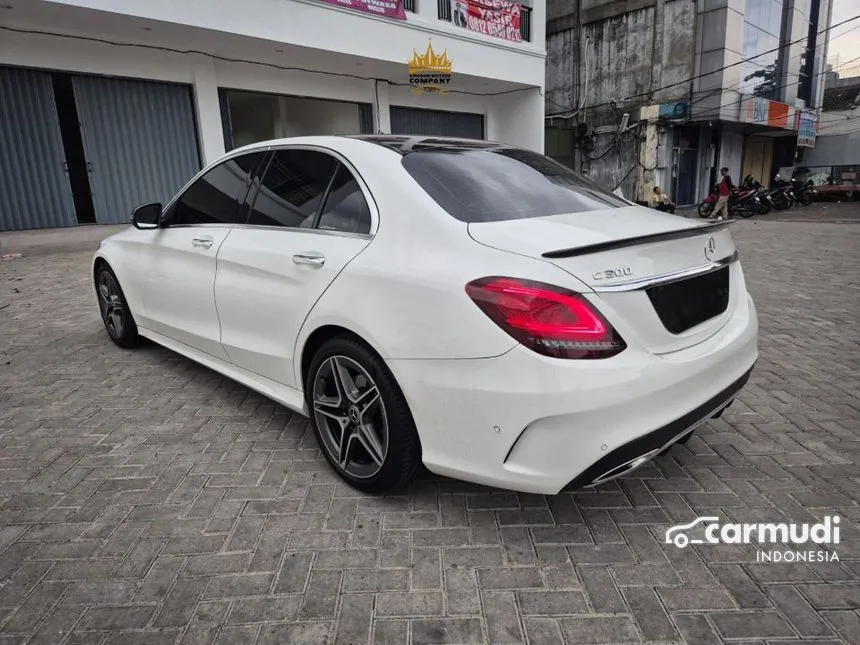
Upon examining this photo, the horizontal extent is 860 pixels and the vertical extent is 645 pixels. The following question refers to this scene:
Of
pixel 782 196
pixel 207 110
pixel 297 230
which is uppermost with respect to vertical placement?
pixel 207 110

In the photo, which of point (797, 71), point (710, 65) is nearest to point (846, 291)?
point (710, 65)

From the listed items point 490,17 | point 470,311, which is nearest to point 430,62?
point 490,17

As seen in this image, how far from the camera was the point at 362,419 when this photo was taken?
8.01 ft

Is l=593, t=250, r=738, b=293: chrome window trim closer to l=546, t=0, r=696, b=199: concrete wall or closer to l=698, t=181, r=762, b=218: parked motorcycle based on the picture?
l=698, t=181, r=762, b=218: parked motorcycle

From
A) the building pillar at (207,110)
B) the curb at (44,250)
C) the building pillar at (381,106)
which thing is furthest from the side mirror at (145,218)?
the building pillar at (381,106)

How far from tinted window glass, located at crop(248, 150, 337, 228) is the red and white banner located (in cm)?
1324

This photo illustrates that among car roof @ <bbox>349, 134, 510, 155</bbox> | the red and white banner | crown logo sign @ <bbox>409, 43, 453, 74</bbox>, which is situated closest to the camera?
car roof @ <bbox>349, 134, 510, 155</bbox>

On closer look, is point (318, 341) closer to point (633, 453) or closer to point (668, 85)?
point (633, 453)

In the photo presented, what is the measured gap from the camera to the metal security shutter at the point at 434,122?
648 inches

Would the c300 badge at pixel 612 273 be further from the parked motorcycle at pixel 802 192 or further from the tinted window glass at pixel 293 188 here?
the parked motorcycle at pixel 802 192

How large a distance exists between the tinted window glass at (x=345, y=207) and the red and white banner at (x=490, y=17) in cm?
1361

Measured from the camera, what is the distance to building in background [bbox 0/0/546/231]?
32.8 ft

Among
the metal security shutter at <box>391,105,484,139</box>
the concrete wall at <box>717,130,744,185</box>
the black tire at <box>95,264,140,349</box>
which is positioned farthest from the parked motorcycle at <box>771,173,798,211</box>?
the black tire at <box>95,264,140,349</box>

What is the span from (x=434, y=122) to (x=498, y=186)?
1598 centimetres
